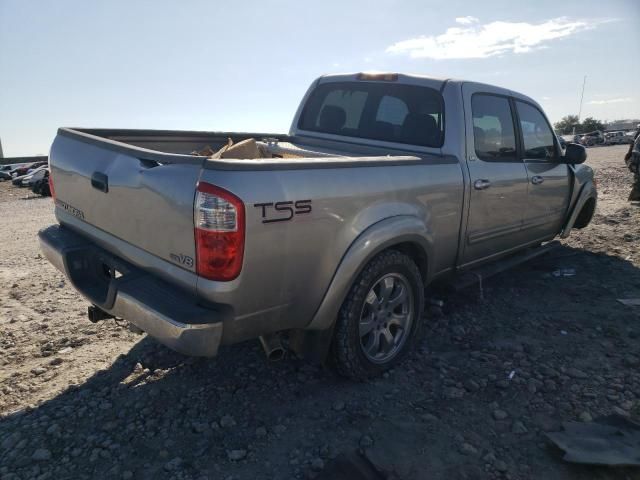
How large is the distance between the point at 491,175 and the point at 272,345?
2.30 metres

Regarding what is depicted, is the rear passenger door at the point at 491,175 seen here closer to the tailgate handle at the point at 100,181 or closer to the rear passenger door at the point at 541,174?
the rear passenger door at the point at 541,174

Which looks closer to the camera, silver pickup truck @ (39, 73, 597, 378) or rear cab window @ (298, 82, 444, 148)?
silver pickup truck @ (39, 73, 597, 378)

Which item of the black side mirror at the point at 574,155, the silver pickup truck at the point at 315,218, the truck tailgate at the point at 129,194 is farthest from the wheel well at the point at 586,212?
the truck tailgate at the point at 129,194

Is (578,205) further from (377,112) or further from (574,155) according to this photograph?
(377,112)

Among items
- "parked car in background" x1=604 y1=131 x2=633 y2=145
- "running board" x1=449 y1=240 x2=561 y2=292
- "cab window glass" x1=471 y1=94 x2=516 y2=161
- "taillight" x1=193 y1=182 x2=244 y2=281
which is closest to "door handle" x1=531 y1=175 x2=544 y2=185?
"cab window glass" x1=471 y1=94 x2=516 y2=161

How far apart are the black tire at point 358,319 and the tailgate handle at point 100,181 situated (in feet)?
5.02

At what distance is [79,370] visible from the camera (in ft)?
10.7

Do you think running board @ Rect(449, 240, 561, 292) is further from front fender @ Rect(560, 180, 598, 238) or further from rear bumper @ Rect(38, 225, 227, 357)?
rear bumper @ Rect(38, 225, 227, 357)

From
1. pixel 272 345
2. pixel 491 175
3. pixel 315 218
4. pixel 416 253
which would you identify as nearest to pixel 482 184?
pixel 491 175

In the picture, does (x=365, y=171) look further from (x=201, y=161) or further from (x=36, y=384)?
(x=36, y=384)

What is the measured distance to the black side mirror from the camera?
4.79 m

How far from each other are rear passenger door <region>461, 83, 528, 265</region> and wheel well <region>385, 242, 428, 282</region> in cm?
54

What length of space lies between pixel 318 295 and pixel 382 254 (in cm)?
61

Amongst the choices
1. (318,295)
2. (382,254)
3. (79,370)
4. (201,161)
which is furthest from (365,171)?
(79,370)
